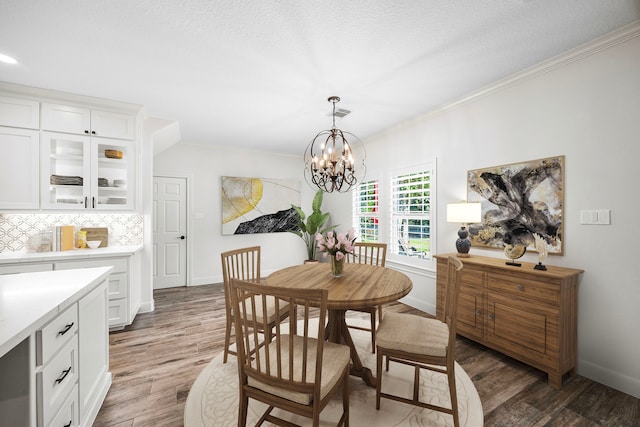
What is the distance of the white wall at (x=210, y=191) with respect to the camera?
4.82 m

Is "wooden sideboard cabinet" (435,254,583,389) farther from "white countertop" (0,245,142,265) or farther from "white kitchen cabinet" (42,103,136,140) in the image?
"white kitchen cabinet" (42,103,136,140)

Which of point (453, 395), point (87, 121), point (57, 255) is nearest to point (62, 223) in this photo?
point (57, 255)

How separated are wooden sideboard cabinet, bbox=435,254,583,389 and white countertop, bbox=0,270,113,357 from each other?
2.99 meters

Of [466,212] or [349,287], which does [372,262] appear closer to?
[466,212]

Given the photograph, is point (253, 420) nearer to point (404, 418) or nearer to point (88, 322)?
point (404, 418)

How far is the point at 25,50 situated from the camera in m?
2.17

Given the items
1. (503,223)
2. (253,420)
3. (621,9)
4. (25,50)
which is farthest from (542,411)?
(25,50)

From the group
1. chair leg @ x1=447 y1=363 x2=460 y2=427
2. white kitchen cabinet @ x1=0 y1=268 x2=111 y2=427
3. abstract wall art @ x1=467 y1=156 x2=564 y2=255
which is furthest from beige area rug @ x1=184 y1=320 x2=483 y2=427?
abstract wall art @ x1=467 y1=156 x2=564 y2=255

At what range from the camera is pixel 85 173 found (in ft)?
10.1

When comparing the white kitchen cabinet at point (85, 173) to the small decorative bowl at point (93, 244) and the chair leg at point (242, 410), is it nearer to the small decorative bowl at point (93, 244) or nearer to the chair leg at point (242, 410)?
the small decorative bowl at point (93, 244)

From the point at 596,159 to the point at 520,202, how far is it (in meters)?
0.61

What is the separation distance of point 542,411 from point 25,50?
186 inches

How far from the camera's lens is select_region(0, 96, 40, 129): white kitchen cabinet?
277 centimetres

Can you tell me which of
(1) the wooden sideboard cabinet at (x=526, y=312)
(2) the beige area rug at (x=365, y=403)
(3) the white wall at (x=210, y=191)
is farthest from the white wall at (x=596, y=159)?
(3) the white wall at (x=210, y=191)
